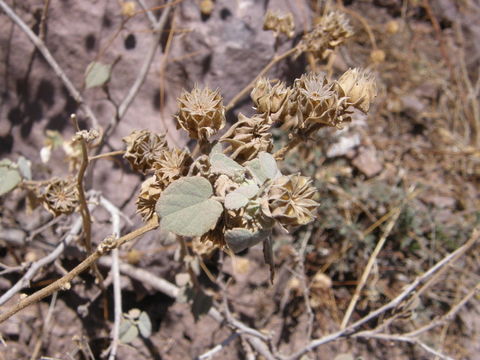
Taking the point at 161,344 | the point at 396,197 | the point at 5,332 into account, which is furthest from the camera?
the point at 396,197

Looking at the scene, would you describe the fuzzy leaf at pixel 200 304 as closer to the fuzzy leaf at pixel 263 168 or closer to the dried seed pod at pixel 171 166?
the dried seed pod at pixel 171 166

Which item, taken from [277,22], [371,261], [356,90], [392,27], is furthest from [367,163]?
[356,90]

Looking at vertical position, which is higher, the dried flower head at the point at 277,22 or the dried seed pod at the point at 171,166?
the dried flower head at the point at 277,22

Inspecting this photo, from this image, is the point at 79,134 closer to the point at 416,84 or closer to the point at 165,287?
the point at 165,287

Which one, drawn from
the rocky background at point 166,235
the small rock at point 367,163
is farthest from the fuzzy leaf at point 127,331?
the small rock at point 367,163

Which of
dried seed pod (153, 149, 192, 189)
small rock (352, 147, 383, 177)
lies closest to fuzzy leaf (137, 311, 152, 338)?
dried seed pod (153, 149, 192, 189)

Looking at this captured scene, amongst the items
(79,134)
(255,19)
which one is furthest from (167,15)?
(79,134)

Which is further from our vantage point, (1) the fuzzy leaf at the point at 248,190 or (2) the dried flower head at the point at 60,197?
(2) the dried flower head at the point at 60,197
